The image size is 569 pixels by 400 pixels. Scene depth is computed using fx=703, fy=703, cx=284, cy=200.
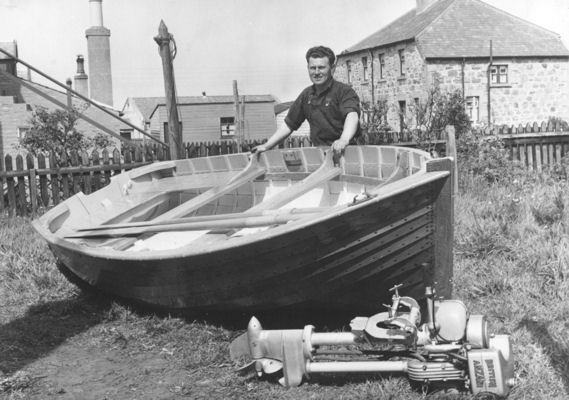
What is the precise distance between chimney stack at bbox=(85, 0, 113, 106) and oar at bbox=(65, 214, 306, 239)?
47.8 m

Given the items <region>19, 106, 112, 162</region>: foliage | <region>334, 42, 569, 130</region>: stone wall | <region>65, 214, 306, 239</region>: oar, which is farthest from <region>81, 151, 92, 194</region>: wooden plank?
<region>334, 42, 569, 130</region>: stone wall

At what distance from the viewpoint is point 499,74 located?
36.9 m

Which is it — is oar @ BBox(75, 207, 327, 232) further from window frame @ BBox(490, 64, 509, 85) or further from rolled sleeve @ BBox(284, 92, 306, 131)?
window frame @ BBox(490, 64, 509, 85)

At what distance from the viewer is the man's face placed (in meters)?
5.80

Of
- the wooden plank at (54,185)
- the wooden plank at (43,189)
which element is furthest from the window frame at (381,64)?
the wooden plank at (43,189)

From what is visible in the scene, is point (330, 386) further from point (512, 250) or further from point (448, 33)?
point (448, 33)

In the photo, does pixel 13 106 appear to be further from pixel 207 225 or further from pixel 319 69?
pixel 207 225

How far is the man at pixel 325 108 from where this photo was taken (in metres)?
5.75

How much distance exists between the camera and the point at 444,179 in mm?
4148

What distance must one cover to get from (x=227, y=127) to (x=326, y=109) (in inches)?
1663

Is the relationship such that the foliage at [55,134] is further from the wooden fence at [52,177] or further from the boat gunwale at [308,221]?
the boat gunwale at [308,221]

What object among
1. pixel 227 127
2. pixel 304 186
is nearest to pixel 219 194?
pixel 304 186

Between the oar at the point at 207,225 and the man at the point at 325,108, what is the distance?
1.10 metres

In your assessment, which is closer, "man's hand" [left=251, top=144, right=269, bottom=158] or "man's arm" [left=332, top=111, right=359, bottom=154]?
"man's arm" [left=332, top=111, right=359, bottom=154]
